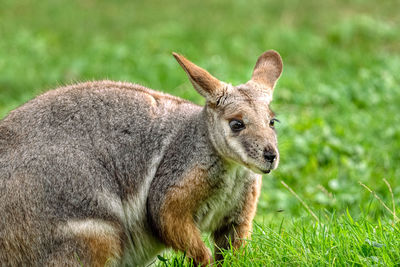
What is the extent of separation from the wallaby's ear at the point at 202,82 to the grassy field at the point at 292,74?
122 cm

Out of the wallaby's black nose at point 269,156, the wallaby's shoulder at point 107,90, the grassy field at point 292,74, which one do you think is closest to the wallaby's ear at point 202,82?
the wallaby's shoulder at point 107,90

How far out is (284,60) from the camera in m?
14.6

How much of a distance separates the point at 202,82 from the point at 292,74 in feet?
25.7

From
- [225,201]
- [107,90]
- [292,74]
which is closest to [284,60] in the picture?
[292,74]

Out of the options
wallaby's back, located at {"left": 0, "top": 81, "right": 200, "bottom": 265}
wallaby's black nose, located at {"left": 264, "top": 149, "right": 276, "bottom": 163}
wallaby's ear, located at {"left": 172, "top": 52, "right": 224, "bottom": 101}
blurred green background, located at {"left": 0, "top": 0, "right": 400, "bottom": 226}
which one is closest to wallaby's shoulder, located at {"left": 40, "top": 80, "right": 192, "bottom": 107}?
wallaby's back, located at {"left": 0, "top": 81, "right": 200, "bottom": 265}

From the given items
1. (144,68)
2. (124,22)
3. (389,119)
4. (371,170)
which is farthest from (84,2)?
(371,170)

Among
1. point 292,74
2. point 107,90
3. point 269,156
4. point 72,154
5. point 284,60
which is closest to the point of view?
point 269,156

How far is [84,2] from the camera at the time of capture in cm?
1847

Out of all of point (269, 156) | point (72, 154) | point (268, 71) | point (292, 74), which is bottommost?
point (292, 74)

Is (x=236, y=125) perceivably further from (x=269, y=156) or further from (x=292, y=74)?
(x=292, y=74)

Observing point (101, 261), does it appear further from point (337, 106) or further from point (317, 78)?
point (317, 78)

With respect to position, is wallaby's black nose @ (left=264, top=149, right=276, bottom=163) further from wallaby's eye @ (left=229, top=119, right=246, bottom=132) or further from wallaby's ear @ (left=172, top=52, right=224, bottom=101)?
wallaby's ear @ (left=172, top=52, right=224, bottom=101)

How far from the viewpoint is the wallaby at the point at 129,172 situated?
5.17m

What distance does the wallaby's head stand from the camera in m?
5.18
